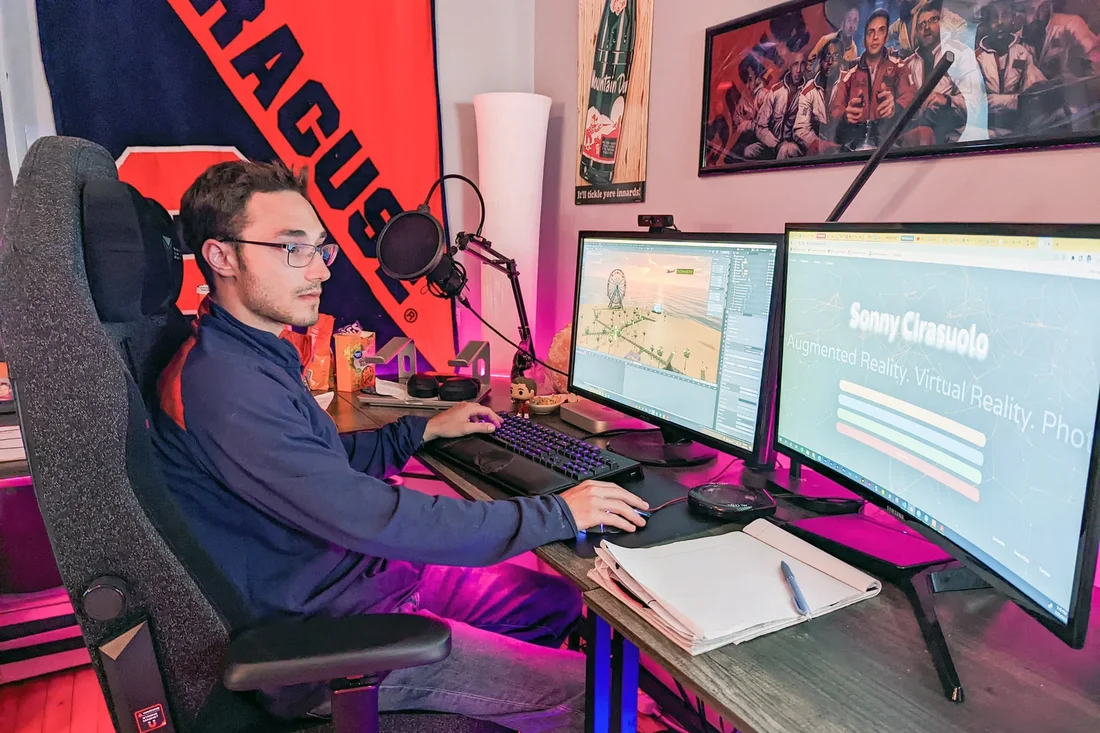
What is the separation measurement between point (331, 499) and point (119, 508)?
0.27 m

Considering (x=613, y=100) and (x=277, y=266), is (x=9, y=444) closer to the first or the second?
(x=277, y=266)

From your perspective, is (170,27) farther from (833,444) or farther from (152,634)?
(833,444)

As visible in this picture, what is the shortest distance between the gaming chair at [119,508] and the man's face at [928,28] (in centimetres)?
115

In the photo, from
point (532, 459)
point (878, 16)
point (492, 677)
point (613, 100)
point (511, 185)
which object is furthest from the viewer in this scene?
point (511, 185)

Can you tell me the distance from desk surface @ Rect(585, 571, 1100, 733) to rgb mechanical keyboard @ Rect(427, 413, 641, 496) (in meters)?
0.35

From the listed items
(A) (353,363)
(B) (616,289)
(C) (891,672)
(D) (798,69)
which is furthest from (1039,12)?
(A) (353,363)

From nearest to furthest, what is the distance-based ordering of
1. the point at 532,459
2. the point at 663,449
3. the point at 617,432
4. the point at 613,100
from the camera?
the point at 532,459
the point at 663,449
the point at 617,432
the point at 613,100

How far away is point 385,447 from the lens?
59.2 inches

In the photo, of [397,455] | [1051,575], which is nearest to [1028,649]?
[1051,575]

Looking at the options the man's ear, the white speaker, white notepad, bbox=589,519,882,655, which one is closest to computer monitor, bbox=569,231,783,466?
white notepad, bbox=589,519,882,655

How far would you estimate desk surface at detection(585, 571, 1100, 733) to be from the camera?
673 millimetres

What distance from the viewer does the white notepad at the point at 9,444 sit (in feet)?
5.73

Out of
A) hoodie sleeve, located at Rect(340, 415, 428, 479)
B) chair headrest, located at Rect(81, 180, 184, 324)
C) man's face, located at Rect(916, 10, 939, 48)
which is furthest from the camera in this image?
hoodie sleeve, located at Rect(340, 415, 428, 479)

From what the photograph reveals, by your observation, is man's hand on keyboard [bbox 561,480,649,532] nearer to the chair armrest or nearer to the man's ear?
the chair armrest
